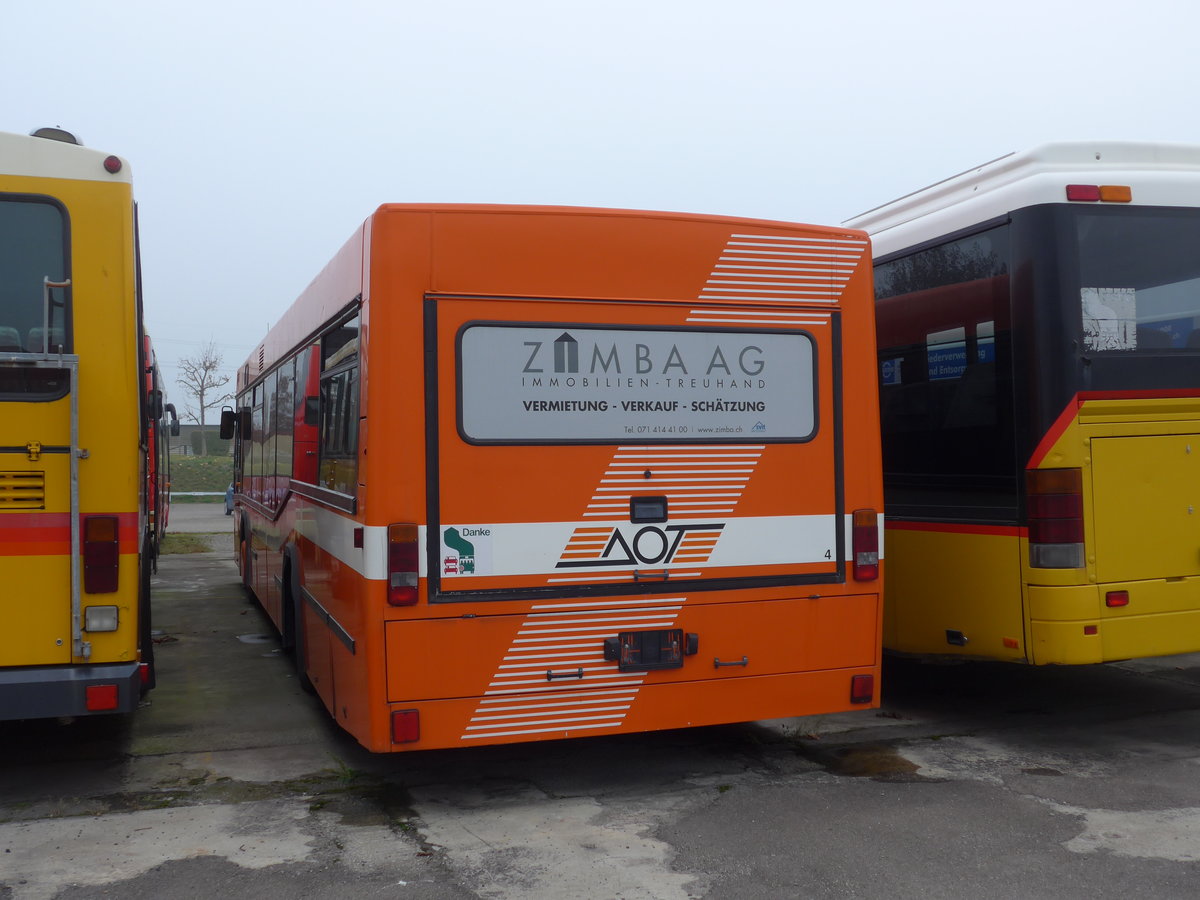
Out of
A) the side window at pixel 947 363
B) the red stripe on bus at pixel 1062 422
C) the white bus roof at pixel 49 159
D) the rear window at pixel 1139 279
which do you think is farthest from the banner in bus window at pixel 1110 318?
the white bus roof at pixel 49 159

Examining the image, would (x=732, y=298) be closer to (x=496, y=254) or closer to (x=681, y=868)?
(x=496, y=254)

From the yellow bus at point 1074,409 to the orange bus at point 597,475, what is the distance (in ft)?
2.91

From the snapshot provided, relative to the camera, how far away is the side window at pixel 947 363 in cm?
628

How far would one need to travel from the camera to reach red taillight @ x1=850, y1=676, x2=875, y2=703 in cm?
578

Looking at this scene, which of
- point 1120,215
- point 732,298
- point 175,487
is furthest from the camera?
point 175,487

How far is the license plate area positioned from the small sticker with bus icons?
0.72m

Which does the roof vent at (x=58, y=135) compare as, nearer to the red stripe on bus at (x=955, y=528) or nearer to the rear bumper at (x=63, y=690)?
the rear bumper at (x=63, y=690)

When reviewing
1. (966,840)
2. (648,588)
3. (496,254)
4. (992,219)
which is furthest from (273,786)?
(992,219)

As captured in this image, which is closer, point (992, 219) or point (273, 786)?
point (273, 786)

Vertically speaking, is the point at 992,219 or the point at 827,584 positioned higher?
the point at 992,219

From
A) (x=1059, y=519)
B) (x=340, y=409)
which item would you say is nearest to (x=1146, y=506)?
(x=1059, y=519)

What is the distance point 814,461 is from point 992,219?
72.9 inches

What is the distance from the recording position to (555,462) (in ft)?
17.4

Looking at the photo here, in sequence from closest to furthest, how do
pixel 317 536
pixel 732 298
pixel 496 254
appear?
pixel 496 254, pixel 732 298, pixel 317 536
